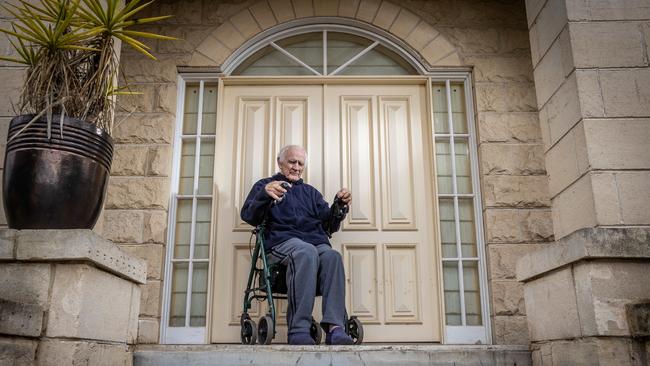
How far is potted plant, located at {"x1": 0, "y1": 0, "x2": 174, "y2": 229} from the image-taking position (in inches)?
86.3

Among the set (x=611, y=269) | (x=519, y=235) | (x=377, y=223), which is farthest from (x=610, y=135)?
(x=377, y=223)

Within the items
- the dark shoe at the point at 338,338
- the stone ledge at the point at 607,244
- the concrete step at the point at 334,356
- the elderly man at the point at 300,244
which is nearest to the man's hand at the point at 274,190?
the elderly man at the point at 300,244

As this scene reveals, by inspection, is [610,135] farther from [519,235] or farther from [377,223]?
[377,223]

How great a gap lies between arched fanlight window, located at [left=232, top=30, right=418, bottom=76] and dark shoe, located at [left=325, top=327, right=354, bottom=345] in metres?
2.08

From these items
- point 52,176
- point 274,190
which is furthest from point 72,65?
point 274,190

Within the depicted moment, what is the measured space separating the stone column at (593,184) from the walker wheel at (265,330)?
1330 mm

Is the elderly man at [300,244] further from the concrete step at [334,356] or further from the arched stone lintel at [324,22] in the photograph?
the arched stone lintel at [324,22]

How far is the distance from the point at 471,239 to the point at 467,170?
0.49 metres

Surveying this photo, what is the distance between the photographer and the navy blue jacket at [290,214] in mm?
3371

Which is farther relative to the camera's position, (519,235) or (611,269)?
(519,235)

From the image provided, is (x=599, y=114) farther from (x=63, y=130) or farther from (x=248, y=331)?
(x=63, y=130)

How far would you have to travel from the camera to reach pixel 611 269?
2.20 meters

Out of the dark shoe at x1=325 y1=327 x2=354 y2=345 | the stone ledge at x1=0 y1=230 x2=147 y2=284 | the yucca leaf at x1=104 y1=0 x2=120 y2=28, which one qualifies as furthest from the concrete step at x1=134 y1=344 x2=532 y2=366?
the yucca leaf at x1=104 y1=0 x2=120 y2=28

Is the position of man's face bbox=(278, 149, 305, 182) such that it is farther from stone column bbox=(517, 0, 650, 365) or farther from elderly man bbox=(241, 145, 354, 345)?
stone column bbox=(517, 0, 650, 365)
